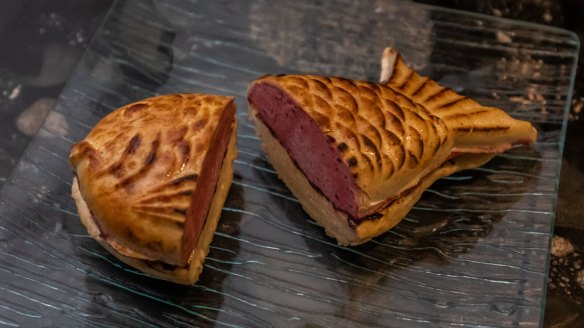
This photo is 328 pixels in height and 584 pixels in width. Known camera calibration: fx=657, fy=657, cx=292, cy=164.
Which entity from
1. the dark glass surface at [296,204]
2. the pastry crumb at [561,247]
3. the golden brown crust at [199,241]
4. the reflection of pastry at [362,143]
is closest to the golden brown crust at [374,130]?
the reflection of pastry at [362,143]

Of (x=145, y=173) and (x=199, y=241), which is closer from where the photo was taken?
(x=145, y=173)

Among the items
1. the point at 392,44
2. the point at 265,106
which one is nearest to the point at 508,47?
the point at 392,44

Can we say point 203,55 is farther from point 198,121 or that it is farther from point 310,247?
point 310,247

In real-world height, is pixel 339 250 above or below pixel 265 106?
below

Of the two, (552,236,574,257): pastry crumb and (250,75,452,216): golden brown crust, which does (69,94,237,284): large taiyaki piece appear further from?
(552,236,574,257): pastry crumb

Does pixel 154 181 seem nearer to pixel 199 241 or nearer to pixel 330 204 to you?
pixel 199 241

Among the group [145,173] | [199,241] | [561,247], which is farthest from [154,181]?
[561,247]

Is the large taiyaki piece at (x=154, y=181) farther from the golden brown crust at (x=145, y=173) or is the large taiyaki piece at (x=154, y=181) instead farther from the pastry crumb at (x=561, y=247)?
the pastry crumb at (x=561, y=247)
